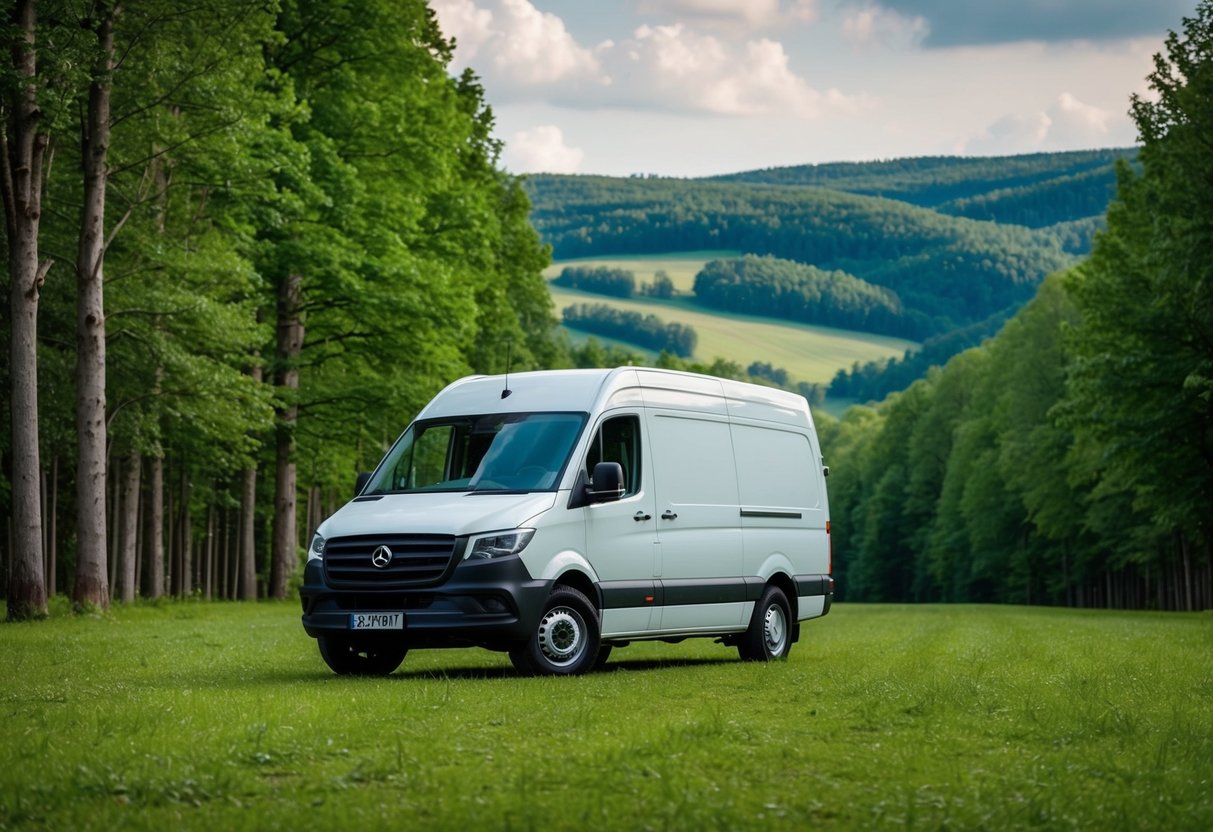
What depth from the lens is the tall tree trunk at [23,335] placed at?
77.0 feet

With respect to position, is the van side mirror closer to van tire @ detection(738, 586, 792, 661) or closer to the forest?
van tire @ detection(738, 586, 792, 661)

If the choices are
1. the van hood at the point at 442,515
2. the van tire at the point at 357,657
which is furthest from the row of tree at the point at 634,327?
the van hood at the point at 442,515

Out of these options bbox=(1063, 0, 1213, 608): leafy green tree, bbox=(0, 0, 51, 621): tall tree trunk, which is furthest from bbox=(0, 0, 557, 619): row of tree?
bbox=(1063, 0, 1213, 608): leafy green tree

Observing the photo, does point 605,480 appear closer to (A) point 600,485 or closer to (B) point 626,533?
(A) point 600,485

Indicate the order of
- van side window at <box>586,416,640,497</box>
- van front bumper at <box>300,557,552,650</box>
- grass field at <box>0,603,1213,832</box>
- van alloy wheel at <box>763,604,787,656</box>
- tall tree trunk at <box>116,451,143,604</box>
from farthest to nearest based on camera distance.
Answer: tall tree trunk at <box>116,451,143,604</box> → van alloy wheel at <box>763,604,787,656</box> → van side window at <box>586,416,640,497</box> → van front bumper at <box>300,557,552,650</box> → grass field at <box>0,603,1213,832</box>

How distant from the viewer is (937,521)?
8850 cm

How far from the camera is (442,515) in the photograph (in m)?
14.2

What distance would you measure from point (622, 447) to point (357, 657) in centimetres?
315

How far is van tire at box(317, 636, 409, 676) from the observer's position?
49.1 feet

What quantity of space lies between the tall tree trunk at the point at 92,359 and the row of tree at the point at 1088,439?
21421 mm

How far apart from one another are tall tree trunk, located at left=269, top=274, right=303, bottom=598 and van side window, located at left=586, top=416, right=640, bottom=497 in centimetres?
2019

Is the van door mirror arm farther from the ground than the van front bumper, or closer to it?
farther from the ground

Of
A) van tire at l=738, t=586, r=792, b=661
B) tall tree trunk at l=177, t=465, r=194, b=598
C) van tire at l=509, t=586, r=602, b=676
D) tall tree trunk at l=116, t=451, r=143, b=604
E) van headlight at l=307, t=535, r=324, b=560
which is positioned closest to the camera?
van tire at l=509, t=586, r=602, b=676

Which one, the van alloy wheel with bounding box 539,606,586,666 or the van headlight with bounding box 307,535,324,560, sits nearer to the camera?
the van alloy wheel with bounding box 539,606,586,666
